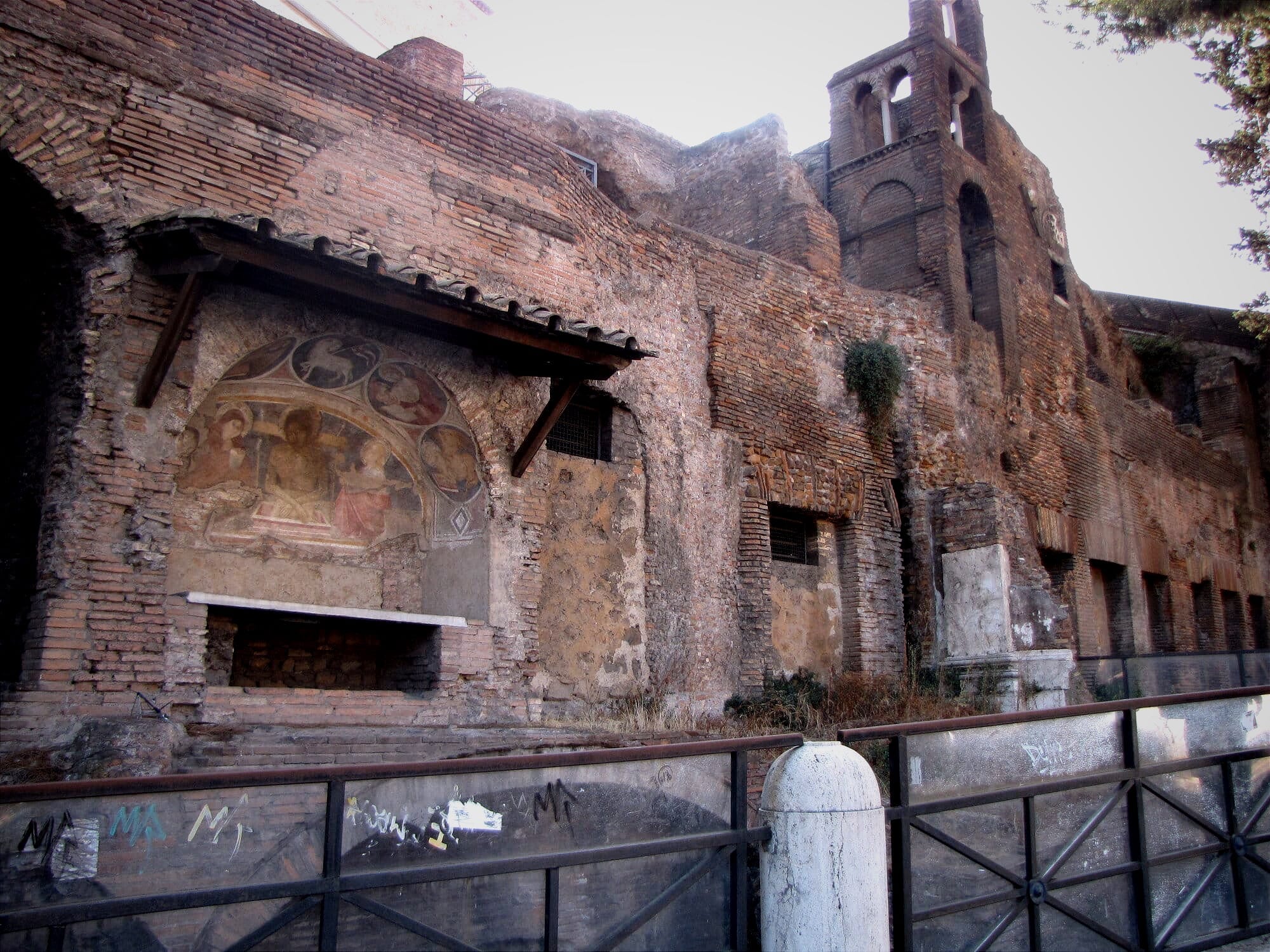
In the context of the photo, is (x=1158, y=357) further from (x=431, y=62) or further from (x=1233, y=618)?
(x=431, y=62)

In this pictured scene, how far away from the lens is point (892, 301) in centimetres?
1427

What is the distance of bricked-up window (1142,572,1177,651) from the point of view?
19.5 m

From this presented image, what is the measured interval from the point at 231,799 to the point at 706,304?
348 inches

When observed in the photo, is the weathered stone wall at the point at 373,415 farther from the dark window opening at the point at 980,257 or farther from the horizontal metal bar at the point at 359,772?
the dark window opening at the point at 980,257

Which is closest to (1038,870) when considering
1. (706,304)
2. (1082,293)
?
(706,304)

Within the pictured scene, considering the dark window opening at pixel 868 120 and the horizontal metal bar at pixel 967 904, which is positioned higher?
the dark window opening at pixel 868 120

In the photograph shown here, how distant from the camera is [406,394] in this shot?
28.8 ft

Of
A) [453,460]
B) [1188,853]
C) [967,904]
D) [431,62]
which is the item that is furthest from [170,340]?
[1188,853]

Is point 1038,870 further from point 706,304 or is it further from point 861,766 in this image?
point 706,304

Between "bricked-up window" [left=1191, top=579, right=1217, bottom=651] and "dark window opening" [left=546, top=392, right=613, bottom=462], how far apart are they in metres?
14.8

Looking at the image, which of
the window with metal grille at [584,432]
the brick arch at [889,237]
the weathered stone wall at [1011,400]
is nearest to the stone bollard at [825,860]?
the window with metal grille at [584,432]

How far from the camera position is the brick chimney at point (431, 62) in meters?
10.4

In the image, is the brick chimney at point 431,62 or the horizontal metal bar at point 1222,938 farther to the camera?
the brick chimney at point 431,62

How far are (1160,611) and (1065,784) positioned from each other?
15939 mm
